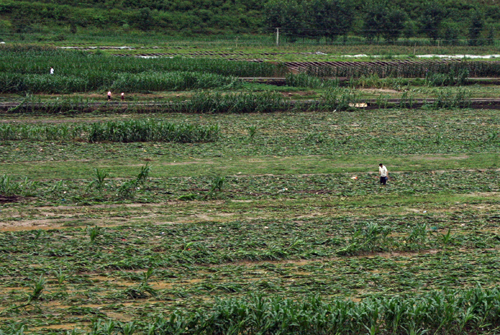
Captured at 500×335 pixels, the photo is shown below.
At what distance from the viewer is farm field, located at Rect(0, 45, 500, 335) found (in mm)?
10008

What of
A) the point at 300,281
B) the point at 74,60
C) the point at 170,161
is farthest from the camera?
the point at 74,60

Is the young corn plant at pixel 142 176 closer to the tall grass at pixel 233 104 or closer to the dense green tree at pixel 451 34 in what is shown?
the tall grass at pixel 233 104

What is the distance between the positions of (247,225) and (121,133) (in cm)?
1093

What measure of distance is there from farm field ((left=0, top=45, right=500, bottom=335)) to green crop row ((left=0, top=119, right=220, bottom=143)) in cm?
7

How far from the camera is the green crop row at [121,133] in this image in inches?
951

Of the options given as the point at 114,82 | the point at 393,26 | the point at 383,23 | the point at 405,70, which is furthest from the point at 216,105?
the point at 393,26

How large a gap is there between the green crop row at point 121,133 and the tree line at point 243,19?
169 feet

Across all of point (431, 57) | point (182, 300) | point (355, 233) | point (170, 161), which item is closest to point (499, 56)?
point (431, 57)

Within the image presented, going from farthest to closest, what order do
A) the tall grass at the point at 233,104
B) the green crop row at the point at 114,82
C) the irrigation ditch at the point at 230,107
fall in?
the green crop row at the point at 114,82, the tall grass at the point at 233,104, the irrigation ditch at the point at 230,107

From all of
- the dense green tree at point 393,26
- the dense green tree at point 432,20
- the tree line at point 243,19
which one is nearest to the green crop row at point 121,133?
the tree line at point 243,19

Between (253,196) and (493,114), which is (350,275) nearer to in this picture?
(253,196)

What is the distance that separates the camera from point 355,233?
13.6 metres

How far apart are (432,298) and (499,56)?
61.5m

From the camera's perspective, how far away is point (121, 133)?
2425cm
